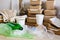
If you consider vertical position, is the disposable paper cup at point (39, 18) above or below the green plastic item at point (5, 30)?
above

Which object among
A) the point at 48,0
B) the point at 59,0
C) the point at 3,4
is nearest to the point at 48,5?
the point at 48,0

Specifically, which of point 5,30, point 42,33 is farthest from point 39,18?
point 5,30

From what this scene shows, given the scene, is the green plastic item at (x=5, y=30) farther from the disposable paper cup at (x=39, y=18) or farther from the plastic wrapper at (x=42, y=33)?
the disposable paper cup at (x=39, y=18)

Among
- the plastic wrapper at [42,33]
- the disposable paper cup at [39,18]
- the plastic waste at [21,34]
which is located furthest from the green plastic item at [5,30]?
the disposable paper cup at [39,18]

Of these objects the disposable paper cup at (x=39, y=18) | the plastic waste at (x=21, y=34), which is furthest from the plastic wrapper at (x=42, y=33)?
the disposable paper cup at (x=39, y=18)

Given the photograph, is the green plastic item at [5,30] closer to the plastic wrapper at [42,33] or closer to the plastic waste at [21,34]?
the plastic waste at [21,34]

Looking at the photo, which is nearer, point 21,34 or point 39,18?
point 21,34

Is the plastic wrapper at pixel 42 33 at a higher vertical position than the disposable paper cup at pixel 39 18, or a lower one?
lower

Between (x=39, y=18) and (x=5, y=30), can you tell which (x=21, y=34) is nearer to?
(x=5, y=30)

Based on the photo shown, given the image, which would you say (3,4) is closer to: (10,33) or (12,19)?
(12,19)

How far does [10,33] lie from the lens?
1.23 metres

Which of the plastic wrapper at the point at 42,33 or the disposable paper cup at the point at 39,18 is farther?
the disposable paper cup at the point at 39,18

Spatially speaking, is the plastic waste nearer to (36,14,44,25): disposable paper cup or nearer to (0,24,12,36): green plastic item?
(0,24,12,36): green plastic item

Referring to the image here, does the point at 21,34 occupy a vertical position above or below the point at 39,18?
below
